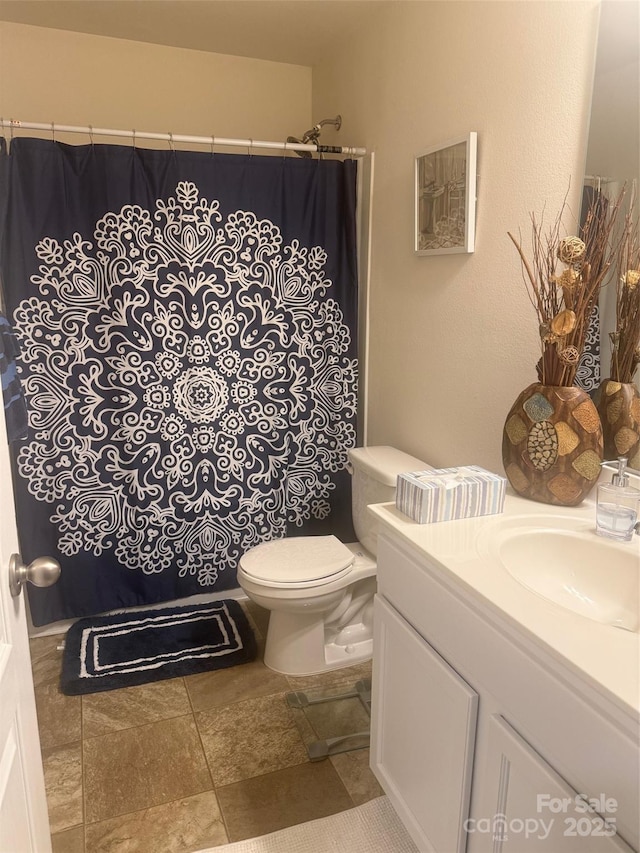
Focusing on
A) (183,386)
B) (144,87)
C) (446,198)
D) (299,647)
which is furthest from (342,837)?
(144,87)

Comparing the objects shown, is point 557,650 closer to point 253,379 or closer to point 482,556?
point 482,556

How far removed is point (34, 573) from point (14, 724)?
0.83ft

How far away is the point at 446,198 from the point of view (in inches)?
77.2

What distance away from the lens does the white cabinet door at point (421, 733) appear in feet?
3.86

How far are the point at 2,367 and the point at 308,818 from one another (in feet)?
5.40

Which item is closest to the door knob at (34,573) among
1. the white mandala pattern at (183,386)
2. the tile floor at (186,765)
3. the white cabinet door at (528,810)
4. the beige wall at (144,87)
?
the white cabinet door at (528,810)

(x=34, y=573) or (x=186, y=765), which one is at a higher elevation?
(x=34, y=573)

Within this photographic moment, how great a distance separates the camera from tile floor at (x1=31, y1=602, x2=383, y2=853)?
1.63m

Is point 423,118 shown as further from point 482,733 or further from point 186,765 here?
point 186,765

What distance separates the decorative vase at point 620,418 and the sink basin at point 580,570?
28 centimetres

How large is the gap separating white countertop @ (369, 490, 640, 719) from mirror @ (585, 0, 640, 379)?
1.60 ft

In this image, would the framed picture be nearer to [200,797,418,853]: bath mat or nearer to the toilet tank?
the toilet tank

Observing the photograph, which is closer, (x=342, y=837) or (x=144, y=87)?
(x=342, y=837)

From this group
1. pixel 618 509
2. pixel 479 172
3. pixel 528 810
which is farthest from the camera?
pixel 479 172
